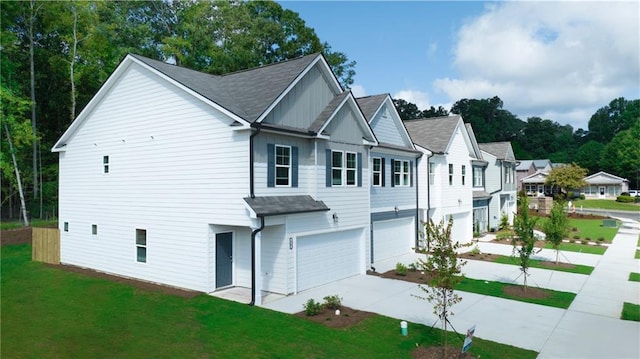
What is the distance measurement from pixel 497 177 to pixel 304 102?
25.8 metres

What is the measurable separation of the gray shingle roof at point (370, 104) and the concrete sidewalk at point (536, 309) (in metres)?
7.40

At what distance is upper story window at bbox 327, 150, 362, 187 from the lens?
52.6 feet

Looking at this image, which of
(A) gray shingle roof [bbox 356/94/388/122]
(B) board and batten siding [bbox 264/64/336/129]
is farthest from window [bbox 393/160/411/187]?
(B) board and batten siding [bbox 264/64/336/129]

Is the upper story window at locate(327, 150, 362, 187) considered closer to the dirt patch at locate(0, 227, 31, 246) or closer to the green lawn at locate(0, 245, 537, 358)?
the green lawn at locate(0, 245, 537, 358)

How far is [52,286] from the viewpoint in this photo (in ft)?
49.1

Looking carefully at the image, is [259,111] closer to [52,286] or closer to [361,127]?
[361,127]

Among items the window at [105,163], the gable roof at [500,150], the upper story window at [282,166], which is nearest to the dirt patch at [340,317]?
the upper story window at [282,166]

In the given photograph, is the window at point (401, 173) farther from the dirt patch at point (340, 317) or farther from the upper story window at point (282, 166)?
the dirt patch at point (340, 317)

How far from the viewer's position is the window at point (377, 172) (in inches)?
794

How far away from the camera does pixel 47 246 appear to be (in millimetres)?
19609

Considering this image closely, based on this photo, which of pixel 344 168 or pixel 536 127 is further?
pixel 536 127

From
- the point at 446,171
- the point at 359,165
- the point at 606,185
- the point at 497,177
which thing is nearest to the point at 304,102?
the point at 359,165

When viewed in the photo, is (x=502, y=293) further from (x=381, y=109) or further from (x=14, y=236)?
(x=14, y=236)

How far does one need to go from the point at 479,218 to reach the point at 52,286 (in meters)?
28.7
